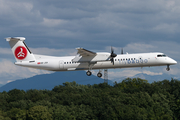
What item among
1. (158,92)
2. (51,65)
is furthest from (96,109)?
(51,65)

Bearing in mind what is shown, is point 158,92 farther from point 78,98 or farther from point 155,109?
point 78,98

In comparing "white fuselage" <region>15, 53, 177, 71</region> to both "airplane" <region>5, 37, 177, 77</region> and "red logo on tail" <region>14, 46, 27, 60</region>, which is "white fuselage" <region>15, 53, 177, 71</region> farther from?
"red logo on tail" <region>14, 46, 27, 60</region>

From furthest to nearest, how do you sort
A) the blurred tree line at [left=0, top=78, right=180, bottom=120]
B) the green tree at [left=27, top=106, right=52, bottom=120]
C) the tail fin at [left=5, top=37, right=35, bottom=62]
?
the blurred tree line at [left=0, top=78, right=180, bottom=120] → the green tree at [left=27, top=106, right=52, bottom=120] → the tail fin at [left=5, top=37, right=35, bottom=62]

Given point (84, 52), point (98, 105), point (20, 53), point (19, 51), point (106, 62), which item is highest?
point (19, 51)

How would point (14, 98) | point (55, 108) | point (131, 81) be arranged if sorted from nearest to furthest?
point (55, 108)
point (14, 98)
point (131, 81)

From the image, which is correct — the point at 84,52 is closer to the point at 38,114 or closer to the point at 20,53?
the point at 20,53

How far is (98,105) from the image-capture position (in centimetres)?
8938

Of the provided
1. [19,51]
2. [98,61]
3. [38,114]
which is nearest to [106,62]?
[98,61]

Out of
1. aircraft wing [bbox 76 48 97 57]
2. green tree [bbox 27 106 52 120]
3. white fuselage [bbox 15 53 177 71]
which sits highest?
aircraft wing [bbox 76 48 97 57]

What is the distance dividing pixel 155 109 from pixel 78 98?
2878 centimetres

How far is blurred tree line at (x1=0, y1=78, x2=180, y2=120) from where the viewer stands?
250ft

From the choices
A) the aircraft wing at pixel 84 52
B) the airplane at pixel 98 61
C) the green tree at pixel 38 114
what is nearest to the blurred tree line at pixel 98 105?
the green tree at pixel 38 114

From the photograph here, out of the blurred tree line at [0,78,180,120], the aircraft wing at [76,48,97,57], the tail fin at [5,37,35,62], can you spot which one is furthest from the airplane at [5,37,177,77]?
the blurred tree line at [0,78,180,120]

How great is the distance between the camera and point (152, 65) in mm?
48875
